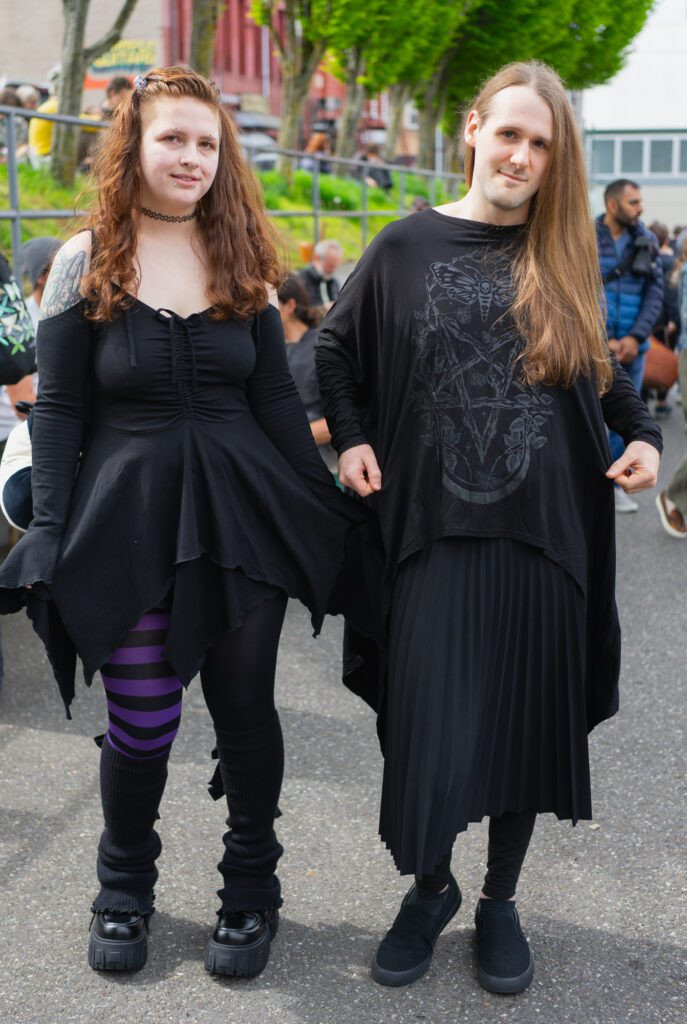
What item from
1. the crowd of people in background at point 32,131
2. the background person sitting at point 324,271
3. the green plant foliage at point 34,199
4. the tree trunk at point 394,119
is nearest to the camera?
the green plant foliage at point 34,199

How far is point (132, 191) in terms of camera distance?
8.64 ft

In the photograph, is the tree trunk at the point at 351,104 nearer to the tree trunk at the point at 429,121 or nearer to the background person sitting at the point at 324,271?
the tree trunk at the point at 429,121

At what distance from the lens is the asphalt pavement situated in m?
2.76

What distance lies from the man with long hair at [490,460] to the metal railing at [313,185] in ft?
2.77

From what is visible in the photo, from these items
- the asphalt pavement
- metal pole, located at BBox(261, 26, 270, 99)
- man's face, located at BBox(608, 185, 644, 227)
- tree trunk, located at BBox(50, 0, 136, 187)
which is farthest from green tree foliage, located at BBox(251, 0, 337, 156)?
metal pole, located at BBox(261, 26, 270, 99)

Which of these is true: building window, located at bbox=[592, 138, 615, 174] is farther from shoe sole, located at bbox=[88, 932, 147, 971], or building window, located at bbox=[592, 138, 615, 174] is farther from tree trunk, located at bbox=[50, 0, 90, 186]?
shoe sole, located at bbox=[88, 932, 147, 971]

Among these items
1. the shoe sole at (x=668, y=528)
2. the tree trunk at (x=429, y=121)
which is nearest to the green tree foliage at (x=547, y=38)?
the tree trunk at (x=429, y=121)

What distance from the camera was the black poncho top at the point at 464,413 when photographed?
2.60 meters

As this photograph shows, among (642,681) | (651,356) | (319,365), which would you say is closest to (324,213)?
(651,356)

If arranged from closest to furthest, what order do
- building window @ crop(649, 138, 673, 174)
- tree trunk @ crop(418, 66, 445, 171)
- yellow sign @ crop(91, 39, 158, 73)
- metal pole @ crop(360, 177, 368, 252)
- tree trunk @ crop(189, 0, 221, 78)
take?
metal pole @ crop(360, 177, 368, 252)
tree trunk @ crop(189, 0, 221, 78)
tree trunk @ crop(418, 66, 445, 171)
yellow sign @ crop(91, 39, 158, 73)
building window @ crop(649, 138, 673, 174)

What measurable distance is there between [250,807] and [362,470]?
80cm

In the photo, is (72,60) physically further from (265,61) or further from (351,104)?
(265,61)

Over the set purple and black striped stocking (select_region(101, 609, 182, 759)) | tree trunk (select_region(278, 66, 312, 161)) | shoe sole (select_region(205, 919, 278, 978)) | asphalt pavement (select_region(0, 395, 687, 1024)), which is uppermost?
tree trunk (select_region(278, 66, 312, 161))

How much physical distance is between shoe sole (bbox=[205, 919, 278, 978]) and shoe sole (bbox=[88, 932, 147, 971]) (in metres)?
0.16
